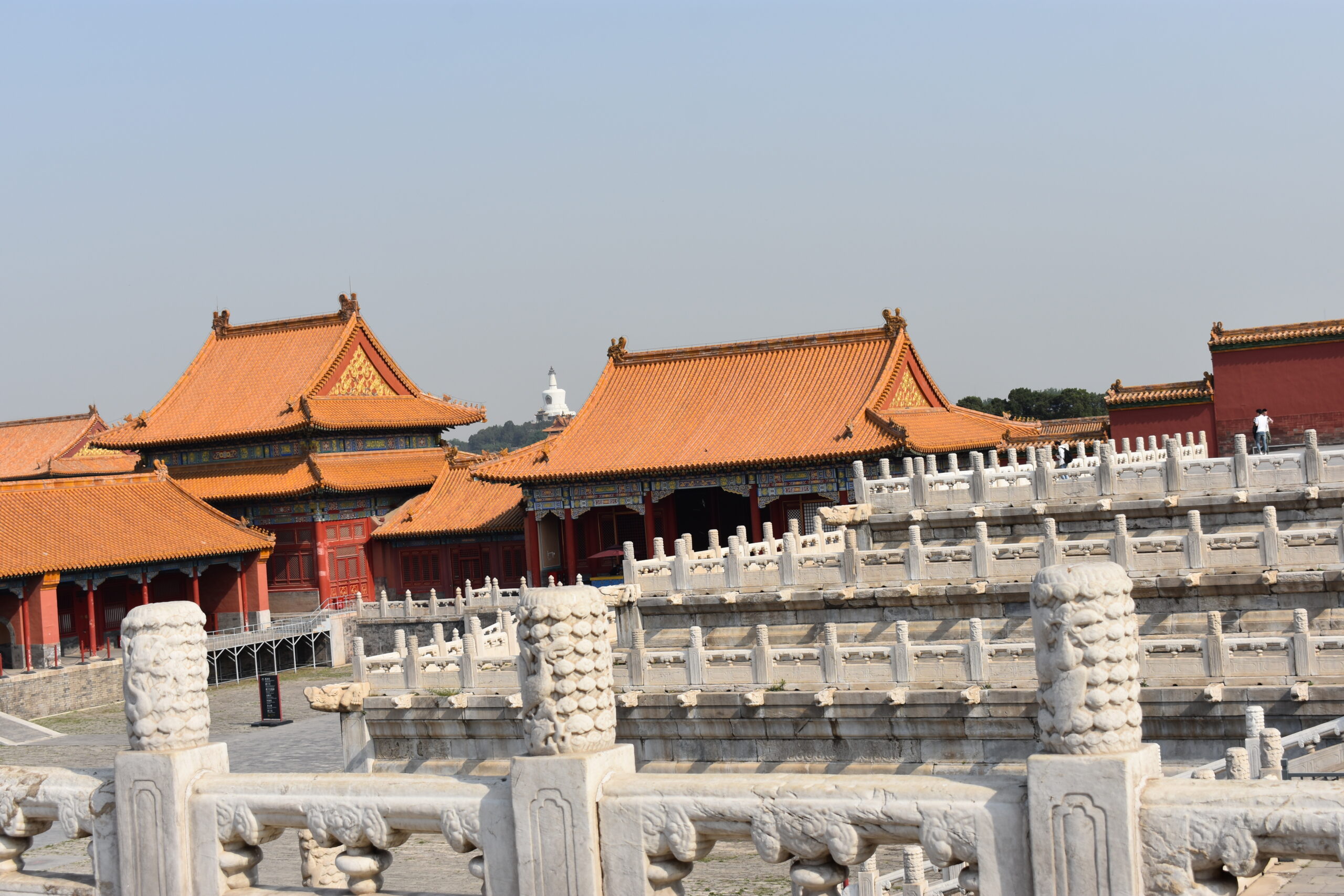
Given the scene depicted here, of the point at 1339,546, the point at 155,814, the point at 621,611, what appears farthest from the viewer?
the point at 621,611

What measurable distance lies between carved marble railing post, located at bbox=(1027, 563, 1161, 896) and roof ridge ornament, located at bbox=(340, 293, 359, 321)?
151 feet

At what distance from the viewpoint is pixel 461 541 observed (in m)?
44.3

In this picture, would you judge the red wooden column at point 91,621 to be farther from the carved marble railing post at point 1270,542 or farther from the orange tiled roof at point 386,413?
the carved marble railing post at point 1270,542

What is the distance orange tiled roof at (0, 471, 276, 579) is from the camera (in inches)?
1430

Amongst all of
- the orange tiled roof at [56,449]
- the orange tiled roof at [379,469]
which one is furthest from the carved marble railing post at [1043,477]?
the orange tiled roof at [56,449]

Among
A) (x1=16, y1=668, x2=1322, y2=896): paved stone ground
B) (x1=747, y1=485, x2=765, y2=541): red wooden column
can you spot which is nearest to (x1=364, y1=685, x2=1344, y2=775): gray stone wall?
(x1=16, y1=668, x2=1322, y2=896): paved stone ground

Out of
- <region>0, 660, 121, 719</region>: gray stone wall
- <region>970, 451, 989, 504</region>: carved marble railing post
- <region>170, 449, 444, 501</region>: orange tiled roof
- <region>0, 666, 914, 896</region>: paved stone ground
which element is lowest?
<region>0, 666, 914, 896</region>: paved stone ground

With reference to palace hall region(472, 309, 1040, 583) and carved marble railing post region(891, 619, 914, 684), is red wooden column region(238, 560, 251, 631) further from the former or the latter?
carved marble railing post region(891, 619, 914, 684)

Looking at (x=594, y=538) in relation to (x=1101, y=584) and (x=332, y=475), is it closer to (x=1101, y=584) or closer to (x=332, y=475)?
(x=332, y=475)

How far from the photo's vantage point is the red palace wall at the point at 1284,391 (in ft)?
116

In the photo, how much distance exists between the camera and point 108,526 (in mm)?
38906

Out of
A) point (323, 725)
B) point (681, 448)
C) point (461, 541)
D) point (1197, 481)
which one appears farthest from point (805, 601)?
point (461, 541)

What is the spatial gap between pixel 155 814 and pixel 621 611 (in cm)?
1719

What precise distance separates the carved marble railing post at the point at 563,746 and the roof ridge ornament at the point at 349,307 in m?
44.6
